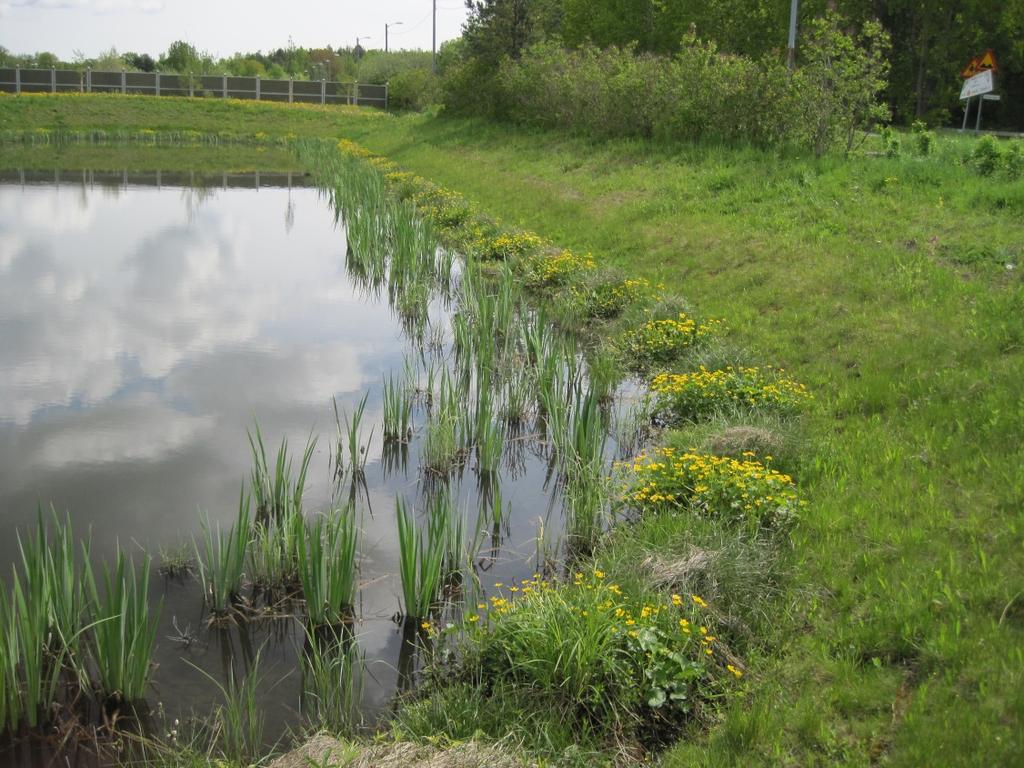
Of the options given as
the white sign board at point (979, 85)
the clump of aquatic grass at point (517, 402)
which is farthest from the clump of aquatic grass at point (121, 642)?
the white sign board at point (979, 85)

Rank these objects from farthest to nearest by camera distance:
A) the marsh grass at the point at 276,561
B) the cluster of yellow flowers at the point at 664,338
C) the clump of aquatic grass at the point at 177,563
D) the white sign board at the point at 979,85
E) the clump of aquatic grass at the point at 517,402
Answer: the white sign board at the point at 979,85 < the cluster of yellow flowers at the point at 664,338 < the clump of aquatic grass at the point at 517,402 < the clump of aquatic grass at the point at 177,563 < the marsh grass at the point at 276,561

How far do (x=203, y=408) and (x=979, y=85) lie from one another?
16.8 meters

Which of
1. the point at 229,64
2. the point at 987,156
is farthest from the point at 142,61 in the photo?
the point at 987,156

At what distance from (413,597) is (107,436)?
13.4 feet

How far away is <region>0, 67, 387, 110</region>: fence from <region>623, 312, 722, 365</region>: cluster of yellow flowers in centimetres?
5055

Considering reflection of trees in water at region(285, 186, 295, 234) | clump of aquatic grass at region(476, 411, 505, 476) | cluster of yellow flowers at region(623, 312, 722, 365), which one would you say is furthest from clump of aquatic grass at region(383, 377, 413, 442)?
reflection of trees in water at region(285, 186, 295, 234)

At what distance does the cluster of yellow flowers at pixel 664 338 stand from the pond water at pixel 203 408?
6.86 ft

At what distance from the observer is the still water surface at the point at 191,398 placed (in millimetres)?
5281

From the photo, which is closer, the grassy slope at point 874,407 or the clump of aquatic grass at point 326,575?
the grassy slope at point 874,407

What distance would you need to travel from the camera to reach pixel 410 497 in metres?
7.05

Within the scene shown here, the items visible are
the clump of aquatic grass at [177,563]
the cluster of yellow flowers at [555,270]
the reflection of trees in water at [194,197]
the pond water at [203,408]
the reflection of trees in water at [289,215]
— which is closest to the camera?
the pond water at [203,408]

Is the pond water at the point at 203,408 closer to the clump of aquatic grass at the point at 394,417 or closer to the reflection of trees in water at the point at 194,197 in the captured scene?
the clump of aquatic grass at the point at 394,417

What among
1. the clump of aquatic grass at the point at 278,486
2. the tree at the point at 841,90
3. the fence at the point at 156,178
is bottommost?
the clump of aquatic grass at the point at 278,486

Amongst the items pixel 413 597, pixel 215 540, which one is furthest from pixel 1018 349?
pixel 215 540
